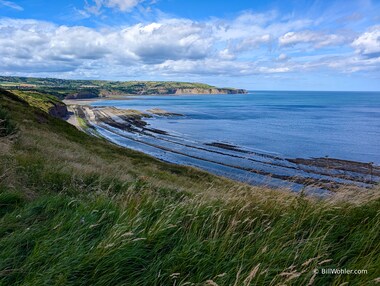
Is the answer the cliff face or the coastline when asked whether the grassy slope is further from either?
the cliff face

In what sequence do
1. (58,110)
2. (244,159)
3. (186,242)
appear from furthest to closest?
1. (58,110)
2. (244,159)
3. (186,242)

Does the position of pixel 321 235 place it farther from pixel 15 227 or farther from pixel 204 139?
pixel 204 139

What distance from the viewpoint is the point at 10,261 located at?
3020 millimetres

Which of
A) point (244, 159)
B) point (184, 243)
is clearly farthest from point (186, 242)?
point (244, 159)

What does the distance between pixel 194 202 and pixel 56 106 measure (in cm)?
10195

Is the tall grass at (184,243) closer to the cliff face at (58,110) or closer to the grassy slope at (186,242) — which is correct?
the grassy slope at (186,242)

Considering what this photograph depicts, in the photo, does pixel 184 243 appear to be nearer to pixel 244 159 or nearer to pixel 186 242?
pixel 186 242

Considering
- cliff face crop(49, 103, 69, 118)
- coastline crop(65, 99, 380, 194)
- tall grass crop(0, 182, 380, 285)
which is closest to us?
tall grass crop(0, 182, 380, 285)

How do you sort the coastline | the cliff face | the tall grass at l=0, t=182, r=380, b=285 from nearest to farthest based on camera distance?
the tall grass at l=0, t=182, r=380, b=285
the coastline
the cliff face

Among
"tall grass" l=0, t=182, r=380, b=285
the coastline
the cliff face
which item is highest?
"tall grass" l=0, t=182, r=380, b=285

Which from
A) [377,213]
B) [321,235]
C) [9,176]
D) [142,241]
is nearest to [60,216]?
[142,241]

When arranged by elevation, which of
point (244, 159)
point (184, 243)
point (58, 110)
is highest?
point (184, 243)

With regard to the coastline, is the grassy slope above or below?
above

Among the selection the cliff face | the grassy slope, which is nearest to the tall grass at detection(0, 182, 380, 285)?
the grassy slope
